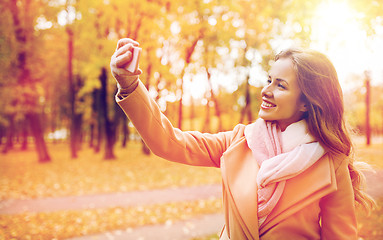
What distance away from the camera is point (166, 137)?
5.29 feet

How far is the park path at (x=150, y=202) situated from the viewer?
5.79 metres

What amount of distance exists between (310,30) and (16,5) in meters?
15.2

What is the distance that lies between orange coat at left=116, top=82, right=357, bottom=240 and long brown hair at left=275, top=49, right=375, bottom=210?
0.35 feet

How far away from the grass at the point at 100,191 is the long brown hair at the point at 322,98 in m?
0.51

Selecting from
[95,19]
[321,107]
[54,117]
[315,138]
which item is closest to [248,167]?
[315,138]

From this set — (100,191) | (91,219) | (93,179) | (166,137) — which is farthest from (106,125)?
(166,137)

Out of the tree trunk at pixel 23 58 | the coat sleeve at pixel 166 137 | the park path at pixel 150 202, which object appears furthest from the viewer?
the tree trunk at pixel 23 58

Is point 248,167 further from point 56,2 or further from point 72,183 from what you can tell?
point 56,2

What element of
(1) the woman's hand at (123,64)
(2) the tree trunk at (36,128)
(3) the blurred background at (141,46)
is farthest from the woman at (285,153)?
(2) the tree trunk at (36,128)

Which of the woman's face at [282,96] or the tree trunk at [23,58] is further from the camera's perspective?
the tree trunk at [23,58]

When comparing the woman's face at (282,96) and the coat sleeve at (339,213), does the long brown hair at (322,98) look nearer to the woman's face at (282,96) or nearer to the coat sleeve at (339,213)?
the woman's face at (282,96)

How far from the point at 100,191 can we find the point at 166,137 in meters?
9.01

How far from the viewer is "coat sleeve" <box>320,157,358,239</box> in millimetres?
A: 1562

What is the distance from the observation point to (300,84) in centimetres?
166
